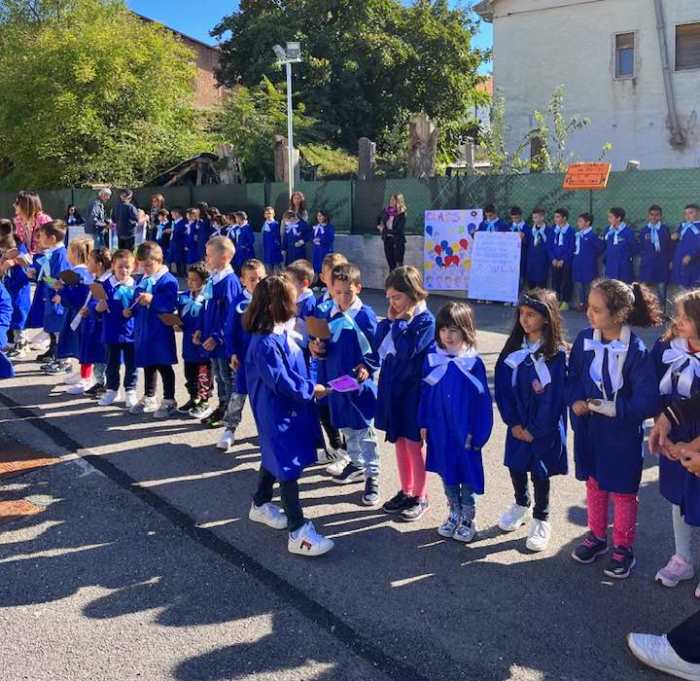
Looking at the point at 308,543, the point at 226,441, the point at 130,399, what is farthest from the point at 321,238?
the point at 308,543

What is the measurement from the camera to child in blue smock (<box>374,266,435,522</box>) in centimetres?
457

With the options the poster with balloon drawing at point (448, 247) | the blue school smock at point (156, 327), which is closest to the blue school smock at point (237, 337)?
the blue school smock at point (156, 327)

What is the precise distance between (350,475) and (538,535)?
1.52m

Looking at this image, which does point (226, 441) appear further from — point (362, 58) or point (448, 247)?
point (362, 58)

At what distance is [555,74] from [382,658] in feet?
73.9

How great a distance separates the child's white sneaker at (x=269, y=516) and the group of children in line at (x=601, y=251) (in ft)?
26.7

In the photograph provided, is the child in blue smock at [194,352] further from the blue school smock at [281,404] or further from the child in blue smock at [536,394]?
the child in blue smock at [536,394]

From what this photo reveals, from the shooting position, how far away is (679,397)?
366cm

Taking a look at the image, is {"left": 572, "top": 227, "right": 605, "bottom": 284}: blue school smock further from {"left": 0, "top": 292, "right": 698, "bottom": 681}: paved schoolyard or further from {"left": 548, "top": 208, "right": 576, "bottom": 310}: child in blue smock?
{"left": 0, "top": 292, "right": 698, "bottom": 681}: paved schoolyard

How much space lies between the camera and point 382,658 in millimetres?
3229

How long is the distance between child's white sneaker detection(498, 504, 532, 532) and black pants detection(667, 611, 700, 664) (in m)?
1.44

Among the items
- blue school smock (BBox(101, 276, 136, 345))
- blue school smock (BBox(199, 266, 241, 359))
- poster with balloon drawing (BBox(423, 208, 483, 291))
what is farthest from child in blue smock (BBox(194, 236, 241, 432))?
poster with balloon drawing (BBox(423, 208, 483, 291))

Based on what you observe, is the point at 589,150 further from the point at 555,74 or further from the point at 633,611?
the point at 633,611

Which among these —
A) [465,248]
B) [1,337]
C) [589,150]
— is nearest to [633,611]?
[1,337]
